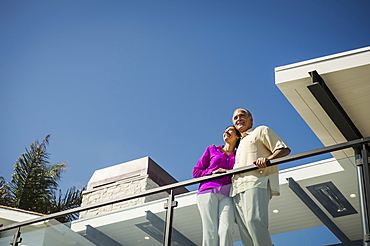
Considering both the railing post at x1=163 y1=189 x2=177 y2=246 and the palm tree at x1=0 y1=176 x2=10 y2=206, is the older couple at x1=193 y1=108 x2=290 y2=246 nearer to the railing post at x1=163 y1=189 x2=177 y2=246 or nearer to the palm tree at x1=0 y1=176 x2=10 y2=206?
the railing post at x1=163 y1=189 x2=177 y2=246

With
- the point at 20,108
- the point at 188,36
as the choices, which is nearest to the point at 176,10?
the point at 188,36

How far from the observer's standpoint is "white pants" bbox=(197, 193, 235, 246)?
346 centimetres

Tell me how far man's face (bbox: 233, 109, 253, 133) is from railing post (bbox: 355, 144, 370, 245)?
1212 millimetres

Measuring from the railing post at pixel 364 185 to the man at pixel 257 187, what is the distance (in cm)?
62

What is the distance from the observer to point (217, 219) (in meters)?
3.54

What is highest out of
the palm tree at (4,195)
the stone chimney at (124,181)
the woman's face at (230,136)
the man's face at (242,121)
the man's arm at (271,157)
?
the palm tree at (4,195)

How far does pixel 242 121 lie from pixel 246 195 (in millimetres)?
1002

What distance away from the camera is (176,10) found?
57531mm

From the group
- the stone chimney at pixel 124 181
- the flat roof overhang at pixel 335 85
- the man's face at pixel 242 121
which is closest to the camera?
the man's face at pixel 242 121

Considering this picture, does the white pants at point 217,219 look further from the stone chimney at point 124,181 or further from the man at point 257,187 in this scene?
the stone chimney at point 124,181

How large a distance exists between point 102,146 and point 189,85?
706 inches

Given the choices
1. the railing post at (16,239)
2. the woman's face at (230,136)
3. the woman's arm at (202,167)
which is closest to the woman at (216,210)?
the woman's arm at (202,167)

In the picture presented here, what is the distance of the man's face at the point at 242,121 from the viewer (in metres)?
4.22

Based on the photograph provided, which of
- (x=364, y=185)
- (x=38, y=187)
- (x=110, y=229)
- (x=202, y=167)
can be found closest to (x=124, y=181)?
Answer: (x=110, y=229)
